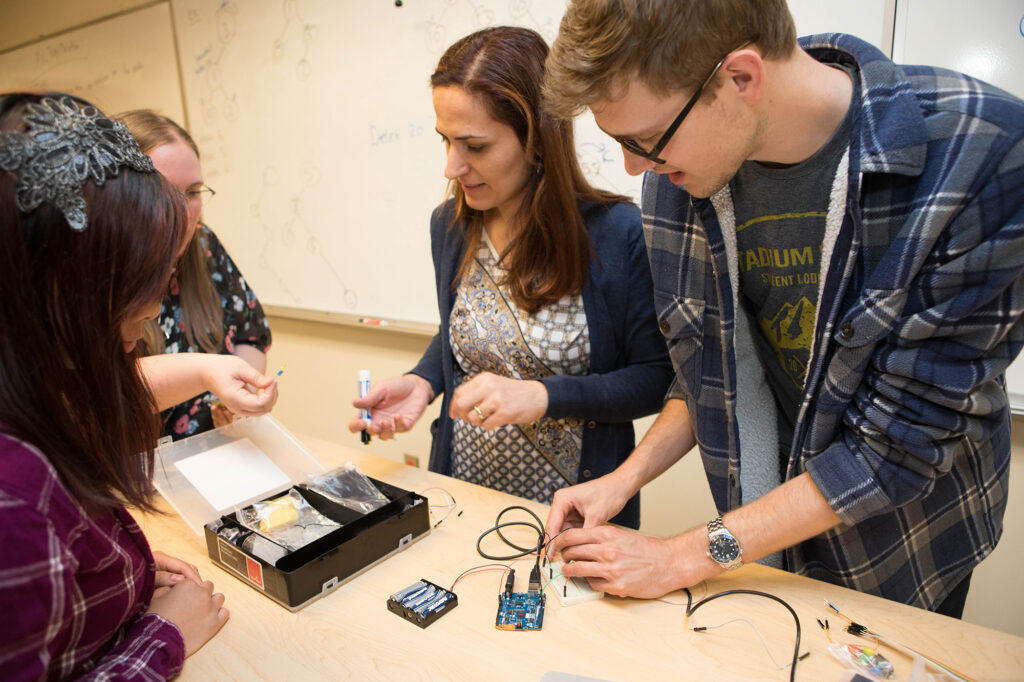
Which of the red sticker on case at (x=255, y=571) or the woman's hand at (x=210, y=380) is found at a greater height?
the woman's hand at (x=210, y=380)

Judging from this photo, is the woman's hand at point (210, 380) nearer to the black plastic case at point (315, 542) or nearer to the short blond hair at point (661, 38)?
the black plastic case at point (315, 542)

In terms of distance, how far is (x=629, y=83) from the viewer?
34.0 inches

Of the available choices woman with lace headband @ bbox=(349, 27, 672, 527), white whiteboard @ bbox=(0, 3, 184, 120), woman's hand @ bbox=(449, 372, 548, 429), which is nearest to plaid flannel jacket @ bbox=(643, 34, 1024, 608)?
woman with lace headband @ bbox=(349, 27, 672, 527)

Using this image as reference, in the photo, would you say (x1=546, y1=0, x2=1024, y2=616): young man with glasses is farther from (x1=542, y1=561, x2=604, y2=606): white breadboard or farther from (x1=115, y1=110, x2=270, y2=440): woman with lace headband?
(x1=115, y1=110, x2=270, y2=440): woman with lace headband

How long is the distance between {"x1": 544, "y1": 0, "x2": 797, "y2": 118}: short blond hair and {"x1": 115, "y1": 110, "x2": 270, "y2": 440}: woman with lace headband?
93 cm

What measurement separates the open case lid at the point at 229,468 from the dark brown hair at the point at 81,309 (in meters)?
0.44

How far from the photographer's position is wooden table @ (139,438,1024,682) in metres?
0.82

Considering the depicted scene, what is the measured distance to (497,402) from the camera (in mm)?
1191

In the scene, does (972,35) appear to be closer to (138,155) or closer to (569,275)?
(569,275)

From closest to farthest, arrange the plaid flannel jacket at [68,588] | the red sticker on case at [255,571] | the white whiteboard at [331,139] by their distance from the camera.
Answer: the plaid flannel jacket at [68,588]
the red sticker on case at [255,571]
the white whiteboard at [331,139]

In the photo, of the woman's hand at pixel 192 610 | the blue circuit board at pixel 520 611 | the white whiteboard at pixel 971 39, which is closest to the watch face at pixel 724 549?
the blue circuit board at pixel 520 611

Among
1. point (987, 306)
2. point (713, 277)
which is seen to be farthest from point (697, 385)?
point (987, 306)

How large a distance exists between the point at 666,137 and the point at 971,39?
110cm

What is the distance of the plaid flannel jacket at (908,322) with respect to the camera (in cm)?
77
